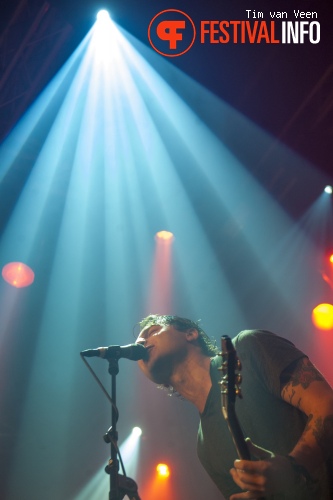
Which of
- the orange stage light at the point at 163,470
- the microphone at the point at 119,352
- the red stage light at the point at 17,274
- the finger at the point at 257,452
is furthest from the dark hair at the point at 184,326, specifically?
the orange stage light at the point at 163,470

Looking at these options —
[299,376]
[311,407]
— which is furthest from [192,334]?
[311,407]

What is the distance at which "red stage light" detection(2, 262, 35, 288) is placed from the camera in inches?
254

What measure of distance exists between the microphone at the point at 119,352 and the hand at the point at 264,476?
110 cm

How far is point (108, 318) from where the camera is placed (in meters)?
6.91

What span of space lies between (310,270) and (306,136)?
81.6 inches

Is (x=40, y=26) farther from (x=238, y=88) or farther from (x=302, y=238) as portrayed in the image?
(x=302, y=238)

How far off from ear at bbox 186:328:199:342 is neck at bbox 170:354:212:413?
0.15 metres

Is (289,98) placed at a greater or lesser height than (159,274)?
greater

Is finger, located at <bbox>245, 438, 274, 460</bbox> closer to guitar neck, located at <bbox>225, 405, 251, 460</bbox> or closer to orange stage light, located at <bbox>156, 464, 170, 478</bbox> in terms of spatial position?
guitar neck, located at <bbox>225, 405, 251, 460</bbox>

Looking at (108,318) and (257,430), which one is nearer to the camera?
(257,430)

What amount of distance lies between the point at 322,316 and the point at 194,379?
4505 millimetres

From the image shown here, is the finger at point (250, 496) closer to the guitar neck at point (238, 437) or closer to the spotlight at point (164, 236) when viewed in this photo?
the guitar neck at point (238, 437)

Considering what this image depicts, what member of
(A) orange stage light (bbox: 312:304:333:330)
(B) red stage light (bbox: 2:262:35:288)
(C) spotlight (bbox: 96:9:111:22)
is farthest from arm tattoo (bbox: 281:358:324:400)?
(B) red stage light (bbox: 2:262:35:288)

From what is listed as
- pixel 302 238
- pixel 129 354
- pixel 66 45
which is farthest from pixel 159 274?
pixel 129 354
